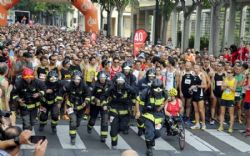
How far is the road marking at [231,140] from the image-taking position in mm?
12402

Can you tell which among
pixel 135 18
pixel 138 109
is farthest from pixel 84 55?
pixel 135 18

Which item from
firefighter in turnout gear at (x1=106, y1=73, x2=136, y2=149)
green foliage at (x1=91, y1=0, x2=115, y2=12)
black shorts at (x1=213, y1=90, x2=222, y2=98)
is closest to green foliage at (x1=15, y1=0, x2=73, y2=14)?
green foliage at (x1=91, y1=0, x2=115, y2=12)

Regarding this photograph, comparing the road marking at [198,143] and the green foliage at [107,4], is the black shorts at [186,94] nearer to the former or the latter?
the road marking at [198,143]

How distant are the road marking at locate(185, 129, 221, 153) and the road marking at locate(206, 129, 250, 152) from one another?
1.88 feet

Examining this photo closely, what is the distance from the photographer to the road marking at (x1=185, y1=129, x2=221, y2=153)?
12.1 m

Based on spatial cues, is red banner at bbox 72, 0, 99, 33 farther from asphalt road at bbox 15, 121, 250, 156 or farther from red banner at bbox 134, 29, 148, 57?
asphalt road at bbox 15, 121, 250, 156

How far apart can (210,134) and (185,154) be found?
2422 mm

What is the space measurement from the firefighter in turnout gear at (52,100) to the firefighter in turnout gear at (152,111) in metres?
2.45

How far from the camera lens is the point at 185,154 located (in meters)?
11.4

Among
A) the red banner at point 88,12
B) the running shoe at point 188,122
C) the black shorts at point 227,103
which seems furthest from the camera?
the red banner at point 88,12

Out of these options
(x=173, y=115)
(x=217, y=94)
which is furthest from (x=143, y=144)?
(x=217, y=94)

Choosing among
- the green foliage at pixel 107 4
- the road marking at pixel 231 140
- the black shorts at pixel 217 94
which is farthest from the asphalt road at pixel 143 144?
the green foliage at pixel 107 4

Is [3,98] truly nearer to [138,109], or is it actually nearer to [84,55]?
[138,109]

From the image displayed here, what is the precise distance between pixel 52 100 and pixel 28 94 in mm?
915
